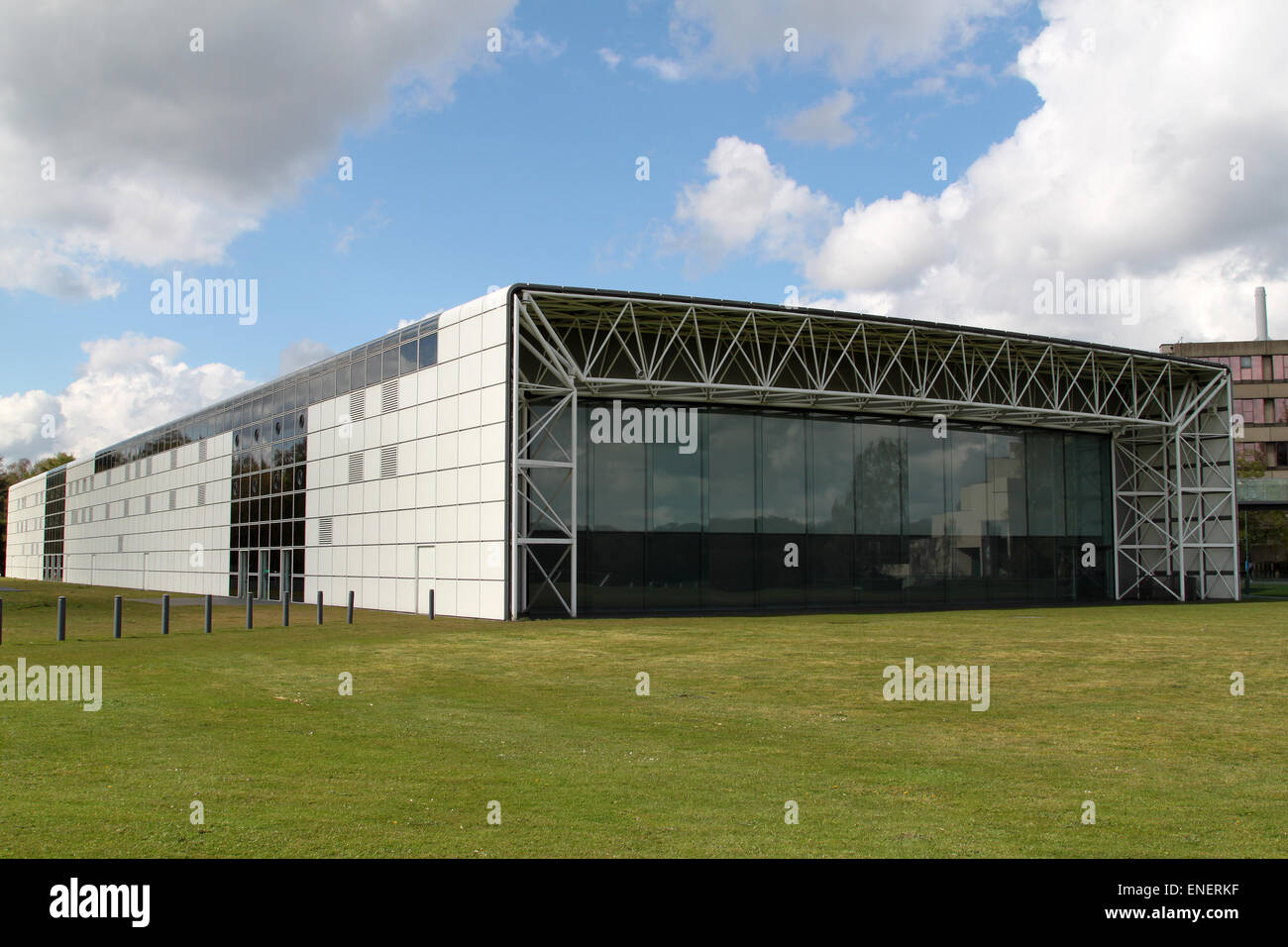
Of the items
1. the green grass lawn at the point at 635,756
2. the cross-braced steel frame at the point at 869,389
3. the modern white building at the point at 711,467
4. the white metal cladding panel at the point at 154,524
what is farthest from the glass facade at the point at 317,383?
the green grass lawn at the point at 635,756

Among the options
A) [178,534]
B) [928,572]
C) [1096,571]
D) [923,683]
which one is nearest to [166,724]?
[923,683]

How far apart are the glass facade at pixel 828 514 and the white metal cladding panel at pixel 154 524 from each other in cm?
2424

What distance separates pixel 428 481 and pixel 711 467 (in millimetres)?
9839

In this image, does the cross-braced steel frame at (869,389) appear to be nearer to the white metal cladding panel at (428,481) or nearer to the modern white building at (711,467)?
A: the modern white building at (711,467)

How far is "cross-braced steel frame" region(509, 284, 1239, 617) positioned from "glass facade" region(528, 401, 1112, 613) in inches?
34.0

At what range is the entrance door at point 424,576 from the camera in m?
31.3

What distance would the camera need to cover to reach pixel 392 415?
1326 inches

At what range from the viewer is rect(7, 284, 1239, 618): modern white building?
29938mm

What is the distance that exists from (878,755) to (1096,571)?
123ft

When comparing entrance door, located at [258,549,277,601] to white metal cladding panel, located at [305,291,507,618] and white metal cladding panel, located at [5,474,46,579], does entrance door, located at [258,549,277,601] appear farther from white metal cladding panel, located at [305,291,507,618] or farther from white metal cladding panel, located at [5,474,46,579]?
white metal cladding panel, located at [5,474,46,579]

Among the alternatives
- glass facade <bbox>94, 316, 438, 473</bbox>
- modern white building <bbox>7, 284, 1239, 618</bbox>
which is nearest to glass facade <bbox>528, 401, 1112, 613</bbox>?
modern white building <bbox>7, 284, 1239, 618</bbox>

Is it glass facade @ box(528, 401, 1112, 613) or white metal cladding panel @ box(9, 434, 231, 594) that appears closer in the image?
glass facade @ box(528, 401, 1112, 613)

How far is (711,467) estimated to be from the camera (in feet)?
111
